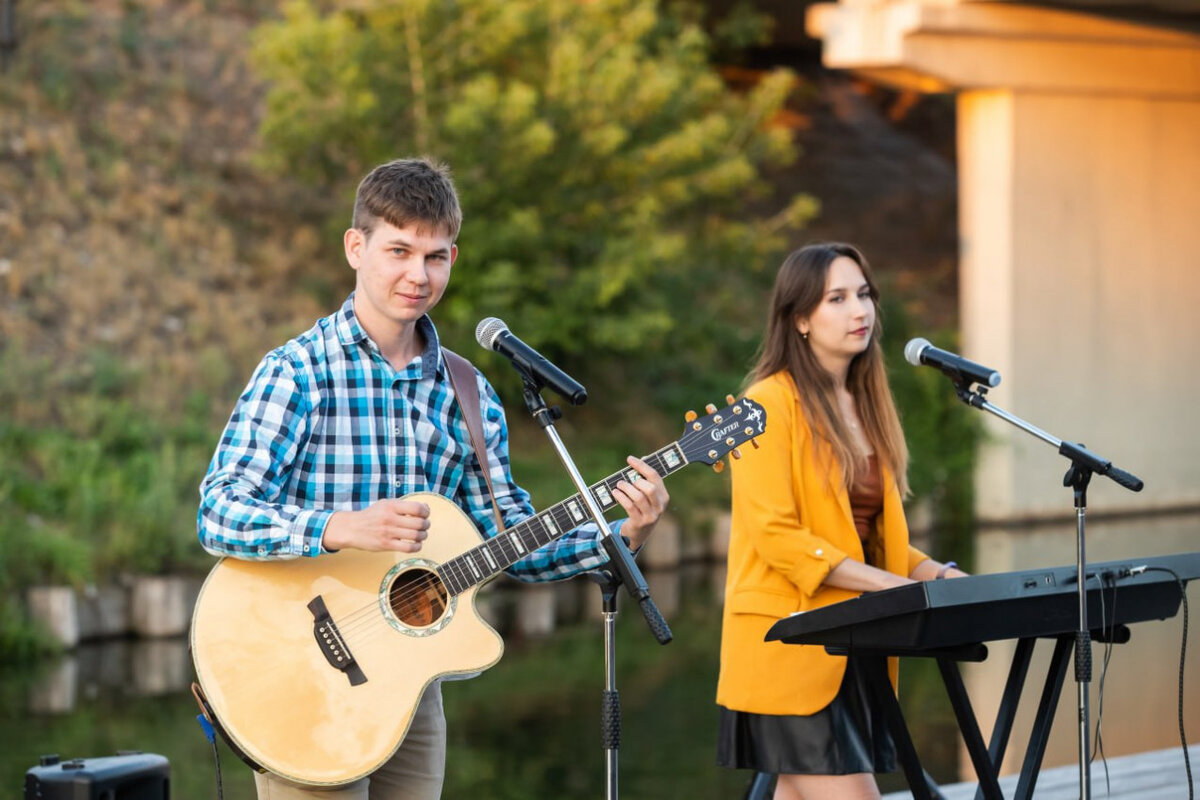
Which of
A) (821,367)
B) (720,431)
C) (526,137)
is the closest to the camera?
(720,431)

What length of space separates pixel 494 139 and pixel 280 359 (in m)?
11.0

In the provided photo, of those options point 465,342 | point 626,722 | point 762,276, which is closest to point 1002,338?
point 762,276

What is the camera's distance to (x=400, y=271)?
11.3 ft

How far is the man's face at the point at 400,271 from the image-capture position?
11.3 feet

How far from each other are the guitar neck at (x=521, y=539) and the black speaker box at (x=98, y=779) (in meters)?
0.90

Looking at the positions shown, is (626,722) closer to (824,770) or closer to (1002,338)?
(824,770)

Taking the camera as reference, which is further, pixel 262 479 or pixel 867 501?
pixel 867 501

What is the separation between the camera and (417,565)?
3504mm

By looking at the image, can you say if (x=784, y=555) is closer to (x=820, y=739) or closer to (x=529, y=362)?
(x=820, y=739)

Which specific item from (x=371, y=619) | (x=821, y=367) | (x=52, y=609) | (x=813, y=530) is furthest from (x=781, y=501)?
(x=52, y=609)

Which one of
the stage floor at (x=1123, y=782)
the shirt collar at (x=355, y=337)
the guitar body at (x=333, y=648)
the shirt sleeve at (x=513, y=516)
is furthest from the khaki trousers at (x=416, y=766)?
the stage floor at (x=1123, y=782)

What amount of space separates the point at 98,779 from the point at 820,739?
1.70 meters

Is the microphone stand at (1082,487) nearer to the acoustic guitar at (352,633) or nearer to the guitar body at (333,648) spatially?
the acoustic guitar at (352,633)

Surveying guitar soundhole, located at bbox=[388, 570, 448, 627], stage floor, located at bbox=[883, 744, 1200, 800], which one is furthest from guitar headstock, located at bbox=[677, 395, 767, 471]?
stage floor, located at bbox=[883, 744, 1200, 800]
